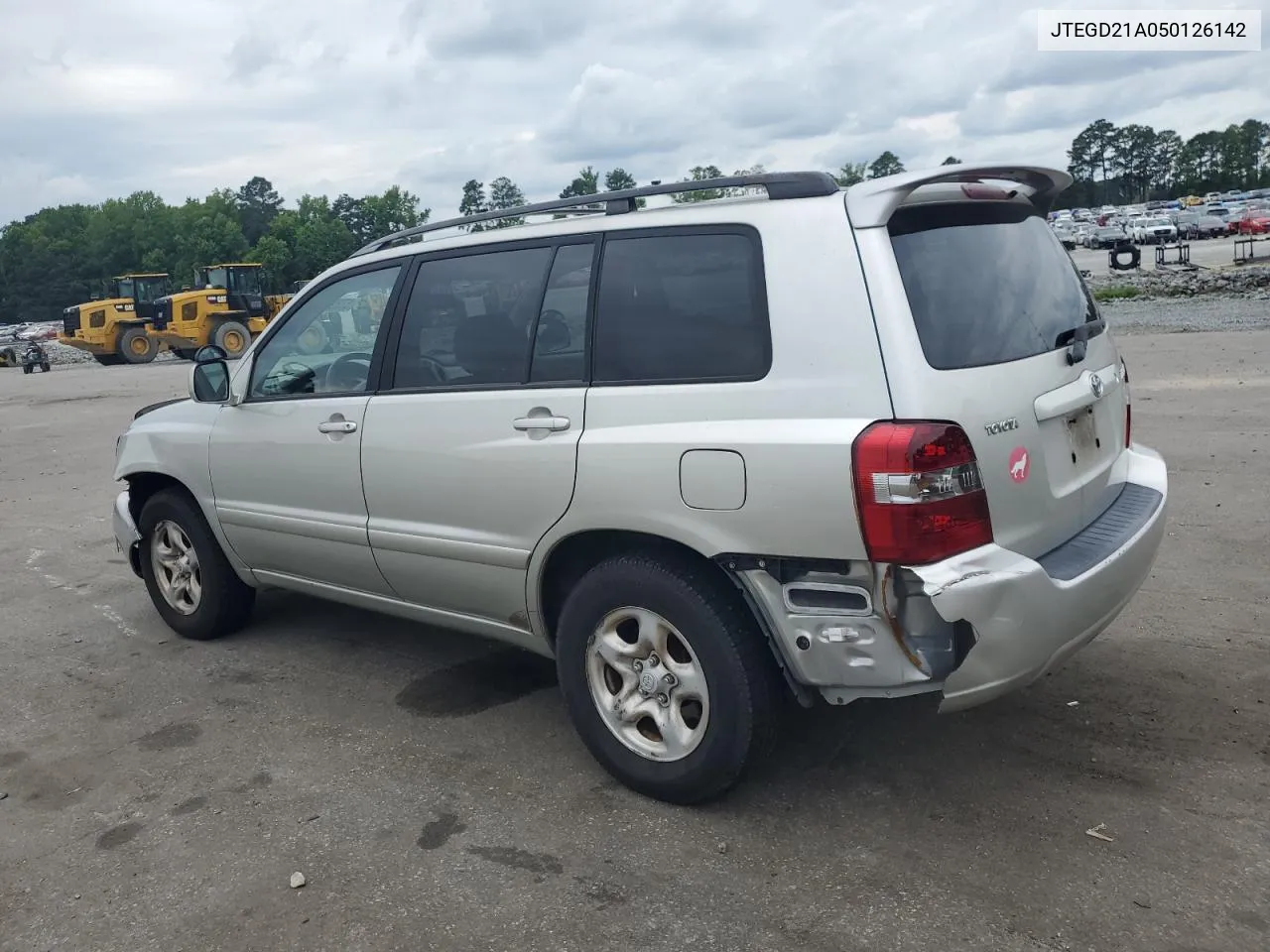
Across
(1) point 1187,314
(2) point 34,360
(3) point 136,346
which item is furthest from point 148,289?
(1) point 1187,314

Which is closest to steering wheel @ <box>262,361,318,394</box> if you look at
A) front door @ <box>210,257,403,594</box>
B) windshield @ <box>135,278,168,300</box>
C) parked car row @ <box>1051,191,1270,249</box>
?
front door @ <box>210,257,403,594</box>

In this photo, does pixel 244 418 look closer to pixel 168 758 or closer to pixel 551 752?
pixel 168 758

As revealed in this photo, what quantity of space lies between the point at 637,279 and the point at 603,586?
101cm

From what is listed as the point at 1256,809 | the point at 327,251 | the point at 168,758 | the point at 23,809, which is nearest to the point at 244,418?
the point at 168,758

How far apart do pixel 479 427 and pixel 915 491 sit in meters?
1.62

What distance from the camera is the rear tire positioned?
105 ft

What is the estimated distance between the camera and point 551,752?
3.95 m

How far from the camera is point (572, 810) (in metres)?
3.52

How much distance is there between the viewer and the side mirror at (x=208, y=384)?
4969 millimetres

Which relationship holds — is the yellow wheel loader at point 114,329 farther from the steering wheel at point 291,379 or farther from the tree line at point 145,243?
the tree line at point 145,243

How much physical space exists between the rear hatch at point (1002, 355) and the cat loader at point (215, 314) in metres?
30.9

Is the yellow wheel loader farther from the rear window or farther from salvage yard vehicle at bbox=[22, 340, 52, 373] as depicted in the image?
the rear window

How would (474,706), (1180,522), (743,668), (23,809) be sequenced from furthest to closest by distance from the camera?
(1180,522)
(474,706)
(23,809)
(743,668)

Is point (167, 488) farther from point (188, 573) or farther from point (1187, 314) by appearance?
point (1187, 314)
